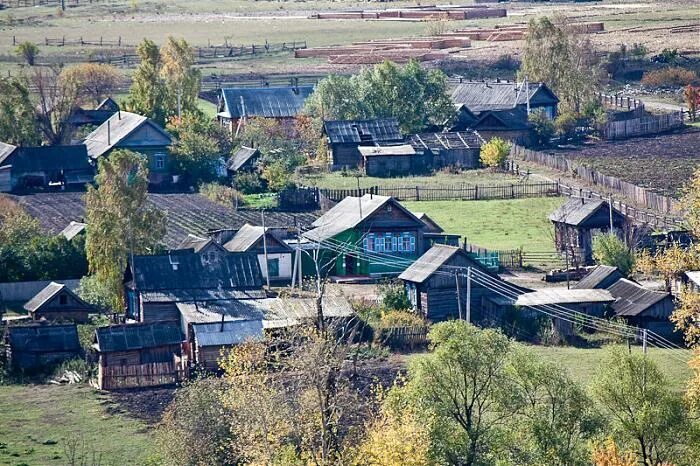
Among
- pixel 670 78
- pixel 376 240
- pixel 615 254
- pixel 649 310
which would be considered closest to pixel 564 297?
pixel 649 310

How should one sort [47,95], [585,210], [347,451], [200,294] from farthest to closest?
[47,95]
[585,210]
[200,294]
[347,451]

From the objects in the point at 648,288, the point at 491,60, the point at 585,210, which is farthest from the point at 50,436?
the point at 491,60

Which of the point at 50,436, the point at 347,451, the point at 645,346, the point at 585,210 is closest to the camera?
the point at 347,451

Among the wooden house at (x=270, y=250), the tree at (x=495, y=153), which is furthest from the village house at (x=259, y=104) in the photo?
the wooden house at (x=270, y=250)

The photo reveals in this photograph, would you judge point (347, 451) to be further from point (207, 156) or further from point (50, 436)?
point (207, 156)

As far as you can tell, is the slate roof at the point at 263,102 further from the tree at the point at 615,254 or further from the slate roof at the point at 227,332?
the slate roof at the point at 227,332

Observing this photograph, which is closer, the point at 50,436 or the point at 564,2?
the point at 50,436
